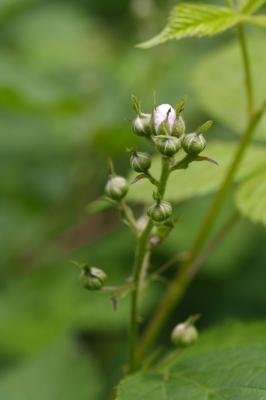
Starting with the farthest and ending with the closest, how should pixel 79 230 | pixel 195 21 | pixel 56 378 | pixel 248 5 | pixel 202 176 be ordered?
1. pixel 79 230
2. pixel 56 378
3. pixel 202 176
4. pixel 248 5
5. pixel 195 21

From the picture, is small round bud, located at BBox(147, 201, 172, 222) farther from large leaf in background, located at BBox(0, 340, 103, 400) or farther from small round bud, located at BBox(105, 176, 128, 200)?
large leaf in background, located at BBox(0, 340, 103, 400)

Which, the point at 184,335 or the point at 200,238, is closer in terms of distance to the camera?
the point at 184,335

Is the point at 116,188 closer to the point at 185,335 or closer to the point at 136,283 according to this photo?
the point at 136,283

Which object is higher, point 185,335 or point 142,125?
point 142,125

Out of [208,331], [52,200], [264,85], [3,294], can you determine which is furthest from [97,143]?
[208,331]

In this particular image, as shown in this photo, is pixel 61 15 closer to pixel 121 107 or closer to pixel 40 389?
pixel 121 107

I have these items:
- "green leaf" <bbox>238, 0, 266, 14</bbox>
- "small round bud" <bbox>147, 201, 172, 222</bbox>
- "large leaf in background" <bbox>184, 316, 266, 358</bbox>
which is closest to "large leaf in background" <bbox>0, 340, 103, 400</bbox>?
"large leaf in background" <bbox>184, 316, 266, 358</bbox>

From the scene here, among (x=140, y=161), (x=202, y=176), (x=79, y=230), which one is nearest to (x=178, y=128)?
(x=140, y=161)
